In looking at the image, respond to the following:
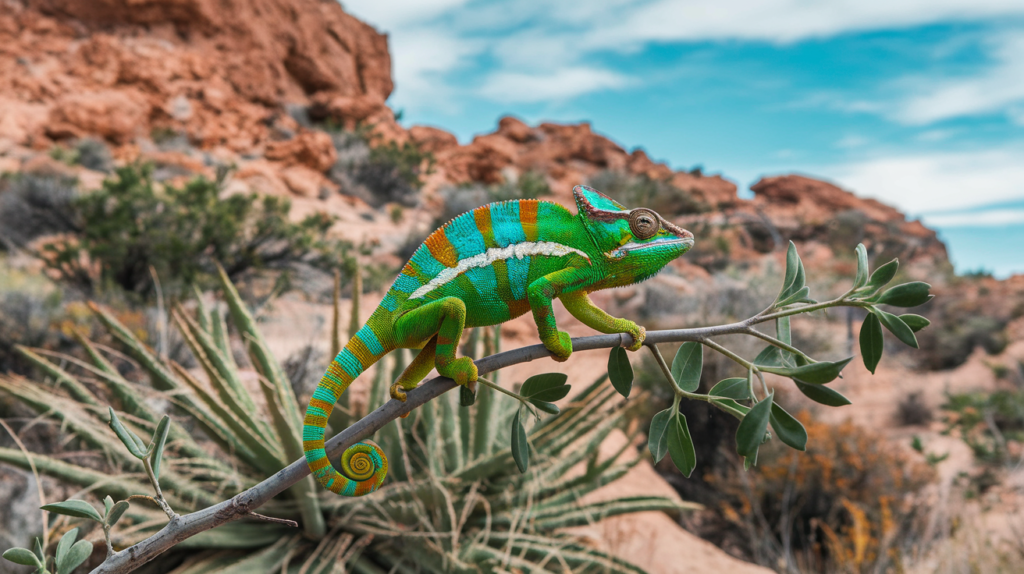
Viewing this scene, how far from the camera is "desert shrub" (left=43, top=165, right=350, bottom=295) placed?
7.62 meters

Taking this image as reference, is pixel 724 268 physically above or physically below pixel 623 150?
below

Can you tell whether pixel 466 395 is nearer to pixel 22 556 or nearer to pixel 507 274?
pixel 507 274

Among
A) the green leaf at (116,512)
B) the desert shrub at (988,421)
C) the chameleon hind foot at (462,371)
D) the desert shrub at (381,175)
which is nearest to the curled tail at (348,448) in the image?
the chameleon hind foot at (462,371)

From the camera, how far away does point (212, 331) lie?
3.27 meters

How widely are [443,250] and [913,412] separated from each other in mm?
11005

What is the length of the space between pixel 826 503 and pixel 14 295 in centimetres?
758

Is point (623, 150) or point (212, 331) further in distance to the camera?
point (623, 150)

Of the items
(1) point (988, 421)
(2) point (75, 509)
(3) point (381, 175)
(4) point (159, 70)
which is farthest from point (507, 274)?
(4) point (159, 70)

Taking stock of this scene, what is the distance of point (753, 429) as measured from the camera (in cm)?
85

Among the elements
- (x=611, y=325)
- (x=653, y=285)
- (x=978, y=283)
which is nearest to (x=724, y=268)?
(x=653, y=285)

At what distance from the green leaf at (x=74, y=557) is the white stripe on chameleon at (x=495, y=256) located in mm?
586

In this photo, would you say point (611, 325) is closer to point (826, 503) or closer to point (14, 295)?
point (826, 503)

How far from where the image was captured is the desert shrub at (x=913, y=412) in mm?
9688

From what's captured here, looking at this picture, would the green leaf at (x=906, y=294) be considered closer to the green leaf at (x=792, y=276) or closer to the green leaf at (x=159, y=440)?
the green leaf at (x=792, y=276)
